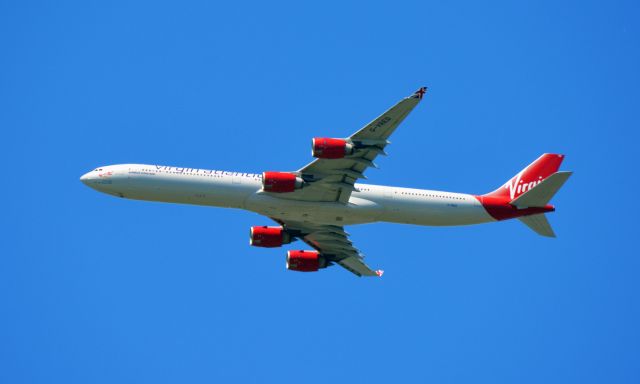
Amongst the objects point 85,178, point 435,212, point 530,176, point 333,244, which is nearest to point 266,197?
point 333,244

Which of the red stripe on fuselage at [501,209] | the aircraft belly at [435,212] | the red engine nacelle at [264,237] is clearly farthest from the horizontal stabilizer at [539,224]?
the red engine nacelle at [264,237]

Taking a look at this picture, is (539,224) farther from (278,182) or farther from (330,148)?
(278,182)

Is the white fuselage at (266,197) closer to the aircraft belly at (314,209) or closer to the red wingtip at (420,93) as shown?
the aircraft belly at (314,209)

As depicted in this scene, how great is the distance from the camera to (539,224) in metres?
70.9

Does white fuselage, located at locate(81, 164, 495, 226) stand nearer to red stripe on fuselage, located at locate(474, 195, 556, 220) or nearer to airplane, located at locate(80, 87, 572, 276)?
airplane, located at locate(80, 87, 572, 276)

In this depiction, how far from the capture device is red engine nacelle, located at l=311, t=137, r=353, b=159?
206ft

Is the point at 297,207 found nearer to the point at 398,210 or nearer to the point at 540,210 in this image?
the point at 398,210

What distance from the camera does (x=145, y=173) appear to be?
221 feet

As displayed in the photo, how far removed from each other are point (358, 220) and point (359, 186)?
2596 millimetres

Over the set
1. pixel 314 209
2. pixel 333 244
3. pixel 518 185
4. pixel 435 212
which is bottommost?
pixel 333 244

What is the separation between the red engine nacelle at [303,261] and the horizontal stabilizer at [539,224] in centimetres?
1778

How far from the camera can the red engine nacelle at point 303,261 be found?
7706 centimetres

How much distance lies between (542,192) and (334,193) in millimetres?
16008

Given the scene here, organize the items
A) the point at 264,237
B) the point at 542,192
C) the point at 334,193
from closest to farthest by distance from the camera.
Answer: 1. the point at 334,193
2. the point at 542,192
3. the point at 264,237
